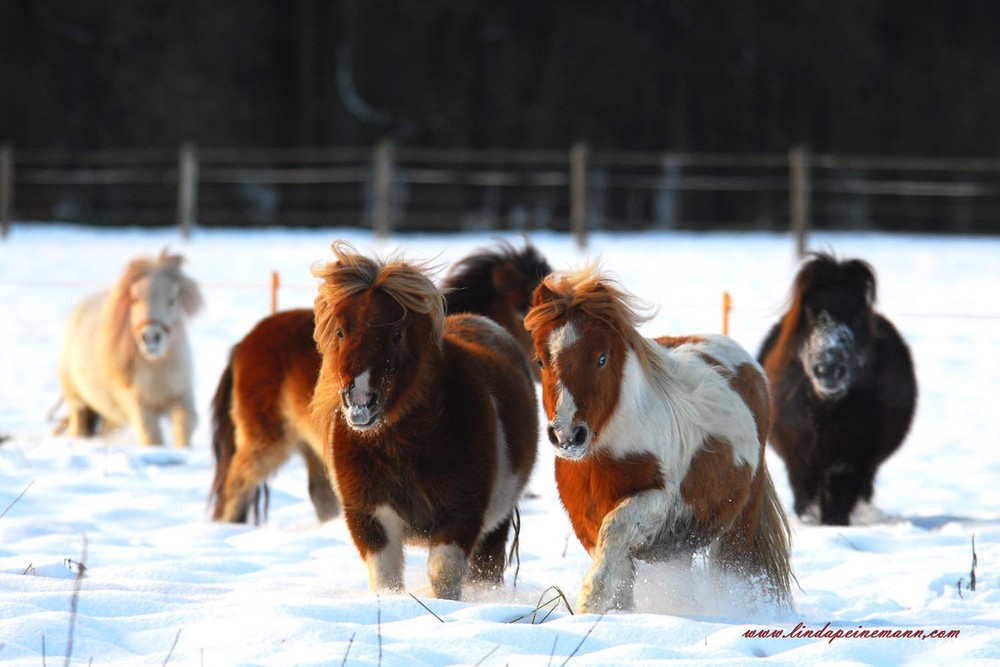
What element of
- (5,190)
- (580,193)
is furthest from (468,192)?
(5,190)

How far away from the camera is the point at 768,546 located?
4672 millimetres

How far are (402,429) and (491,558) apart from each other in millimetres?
857

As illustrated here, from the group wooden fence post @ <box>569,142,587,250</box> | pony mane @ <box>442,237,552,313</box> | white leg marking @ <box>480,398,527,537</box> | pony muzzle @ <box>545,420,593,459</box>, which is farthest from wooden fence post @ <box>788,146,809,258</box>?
pony muzzle @ <box>545,420,593,459</box>

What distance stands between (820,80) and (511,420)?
22.7 meters

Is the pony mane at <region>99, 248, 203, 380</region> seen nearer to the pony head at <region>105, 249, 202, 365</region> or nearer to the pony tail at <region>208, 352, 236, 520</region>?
the pony head at <region>105, 249, 202, 365</region>

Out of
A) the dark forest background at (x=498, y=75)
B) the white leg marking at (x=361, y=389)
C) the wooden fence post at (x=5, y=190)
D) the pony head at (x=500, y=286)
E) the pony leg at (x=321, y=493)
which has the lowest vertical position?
the pony leg at (x=321, y=493)

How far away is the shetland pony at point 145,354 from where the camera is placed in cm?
834

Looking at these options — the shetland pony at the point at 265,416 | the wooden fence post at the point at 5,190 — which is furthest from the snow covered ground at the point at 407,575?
the wooden fence post at the point at 5,190

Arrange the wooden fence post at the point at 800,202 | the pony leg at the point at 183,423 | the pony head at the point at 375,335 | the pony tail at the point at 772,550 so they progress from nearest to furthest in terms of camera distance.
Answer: the pony head at the point at 375,335 < the pony tail at the point at 772,550 < the pony leg at the point at 183,423 < the wooden fence post at the point at 800,202

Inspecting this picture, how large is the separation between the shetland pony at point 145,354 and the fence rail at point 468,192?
41.0ft

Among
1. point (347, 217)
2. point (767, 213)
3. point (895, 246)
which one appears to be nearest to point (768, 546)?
point (895, 246)

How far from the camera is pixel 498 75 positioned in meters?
25.0

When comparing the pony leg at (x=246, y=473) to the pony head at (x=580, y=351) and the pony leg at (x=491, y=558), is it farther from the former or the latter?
the pony head at (x=580, y=351)

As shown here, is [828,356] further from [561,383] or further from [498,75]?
[498,75]
